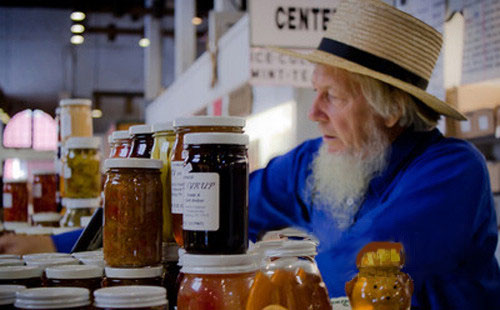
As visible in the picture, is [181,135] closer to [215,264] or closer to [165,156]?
[165,156]

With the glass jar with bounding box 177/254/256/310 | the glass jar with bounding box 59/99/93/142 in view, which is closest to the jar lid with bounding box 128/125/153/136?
the glass jar with bounding box 177/254/256/310

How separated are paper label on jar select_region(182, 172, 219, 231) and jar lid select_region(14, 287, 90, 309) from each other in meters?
0.24

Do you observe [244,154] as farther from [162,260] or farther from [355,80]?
[355,80]

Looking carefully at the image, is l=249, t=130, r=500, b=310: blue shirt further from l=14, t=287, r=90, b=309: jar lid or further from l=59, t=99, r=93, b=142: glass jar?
l=59, t=99, r=93, b=142: glass jar

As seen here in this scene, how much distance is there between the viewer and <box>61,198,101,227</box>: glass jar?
8.55 ft

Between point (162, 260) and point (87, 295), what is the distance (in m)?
0.36


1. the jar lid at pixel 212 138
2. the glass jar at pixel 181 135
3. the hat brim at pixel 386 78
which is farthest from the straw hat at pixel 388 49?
the jar lid at pixel 212 138

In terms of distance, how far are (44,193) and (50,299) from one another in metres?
2.11

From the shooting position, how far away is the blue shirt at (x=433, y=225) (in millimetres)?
2072

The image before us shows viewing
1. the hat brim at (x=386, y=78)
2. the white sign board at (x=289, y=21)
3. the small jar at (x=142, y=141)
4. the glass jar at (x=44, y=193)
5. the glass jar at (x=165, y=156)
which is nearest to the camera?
the glass jar at (x=165, y=156)

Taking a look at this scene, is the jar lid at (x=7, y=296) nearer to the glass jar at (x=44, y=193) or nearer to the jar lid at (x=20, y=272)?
the jar lid at (x=20, y=272)

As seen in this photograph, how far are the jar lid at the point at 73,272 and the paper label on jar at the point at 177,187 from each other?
0.22 metres

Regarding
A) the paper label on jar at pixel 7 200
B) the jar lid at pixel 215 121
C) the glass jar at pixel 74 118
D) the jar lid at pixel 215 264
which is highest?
the glass jar at pixel 74 118

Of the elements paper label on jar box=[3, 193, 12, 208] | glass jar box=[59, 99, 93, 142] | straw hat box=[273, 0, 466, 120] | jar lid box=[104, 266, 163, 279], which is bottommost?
jar lid box=[104, 266, 163, 279]
